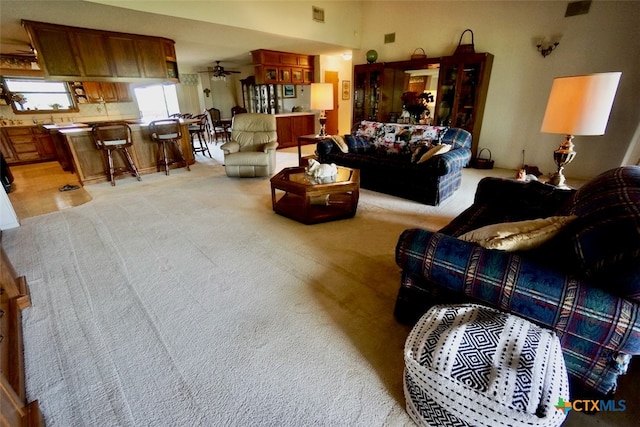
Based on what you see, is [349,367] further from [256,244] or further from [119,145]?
[119,145]

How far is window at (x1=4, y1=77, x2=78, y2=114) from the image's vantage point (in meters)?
5.72

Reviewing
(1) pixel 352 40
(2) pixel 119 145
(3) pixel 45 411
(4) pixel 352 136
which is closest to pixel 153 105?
(2) pixel 119 145

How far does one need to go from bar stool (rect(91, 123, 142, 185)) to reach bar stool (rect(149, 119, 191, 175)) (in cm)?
37

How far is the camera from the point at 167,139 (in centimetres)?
446

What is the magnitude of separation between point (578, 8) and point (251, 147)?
496 centimetres

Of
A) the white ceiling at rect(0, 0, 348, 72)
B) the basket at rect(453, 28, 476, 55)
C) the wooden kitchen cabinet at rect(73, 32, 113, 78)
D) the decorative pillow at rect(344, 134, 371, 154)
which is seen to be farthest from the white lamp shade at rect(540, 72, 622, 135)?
the wooden kitchen cabinet at rect(73, 32, 113, 78)

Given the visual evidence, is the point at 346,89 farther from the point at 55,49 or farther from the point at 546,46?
the point at 55,49

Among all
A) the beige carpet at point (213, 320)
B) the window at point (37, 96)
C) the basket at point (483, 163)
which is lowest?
the beige carpet at point (213, 320)

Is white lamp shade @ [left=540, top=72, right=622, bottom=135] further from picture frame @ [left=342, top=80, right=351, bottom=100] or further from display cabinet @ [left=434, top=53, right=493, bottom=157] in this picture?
picture frame @ [left=342, top=80, right=351, bottom=100]

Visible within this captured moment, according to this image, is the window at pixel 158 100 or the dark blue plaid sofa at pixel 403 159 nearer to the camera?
the dark blue plaid sofa at pixel 403 159

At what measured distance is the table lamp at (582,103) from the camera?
1702 mm

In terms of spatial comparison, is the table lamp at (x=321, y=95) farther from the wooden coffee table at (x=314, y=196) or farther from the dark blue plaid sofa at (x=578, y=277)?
the dark blue plaid sofa at (x=578, y=277)

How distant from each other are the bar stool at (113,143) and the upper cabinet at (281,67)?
3283 mm

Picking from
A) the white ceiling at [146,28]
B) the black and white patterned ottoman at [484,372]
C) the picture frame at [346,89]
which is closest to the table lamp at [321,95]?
the white ceiling at [146,28]
